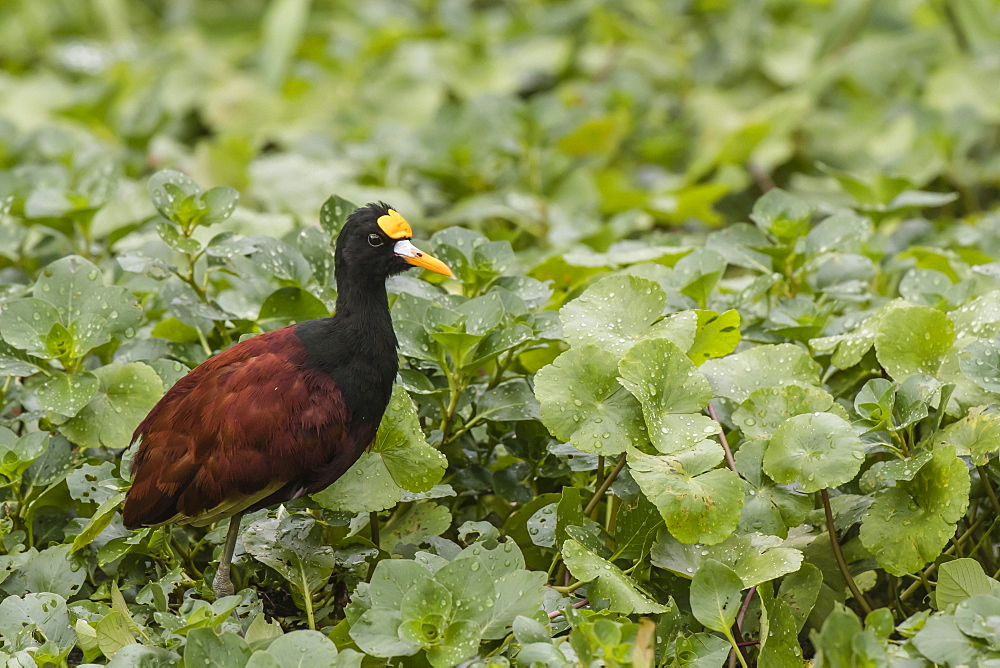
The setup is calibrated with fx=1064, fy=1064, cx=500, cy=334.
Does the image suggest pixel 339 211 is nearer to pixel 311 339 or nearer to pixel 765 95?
pixel 311 339

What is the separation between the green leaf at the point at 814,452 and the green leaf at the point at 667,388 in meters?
0.12

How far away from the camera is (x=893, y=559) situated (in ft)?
6.26

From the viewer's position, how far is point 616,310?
219cm

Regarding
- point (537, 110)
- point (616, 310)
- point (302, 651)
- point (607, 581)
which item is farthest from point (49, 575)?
point (537, 110)

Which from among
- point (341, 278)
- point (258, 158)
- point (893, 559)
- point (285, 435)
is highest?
point (341, 278)

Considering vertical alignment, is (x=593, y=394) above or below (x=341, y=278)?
below

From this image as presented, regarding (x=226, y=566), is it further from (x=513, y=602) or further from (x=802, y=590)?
(x=802, y=590)


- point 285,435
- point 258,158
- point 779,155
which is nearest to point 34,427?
point 285,435

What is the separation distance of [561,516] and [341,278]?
63cm

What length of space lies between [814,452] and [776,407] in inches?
7.0

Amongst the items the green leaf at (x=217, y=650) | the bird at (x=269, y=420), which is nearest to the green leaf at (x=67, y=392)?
the bird at (x=269, y=420)

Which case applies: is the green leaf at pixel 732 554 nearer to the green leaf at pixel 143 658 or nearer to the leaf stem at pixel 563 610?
the leaf stem at pixel 563 610

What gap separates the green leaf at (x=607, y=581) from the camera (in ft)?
5.98

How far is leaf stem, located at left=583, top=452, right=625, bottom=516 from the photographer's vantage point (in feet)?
6.77
